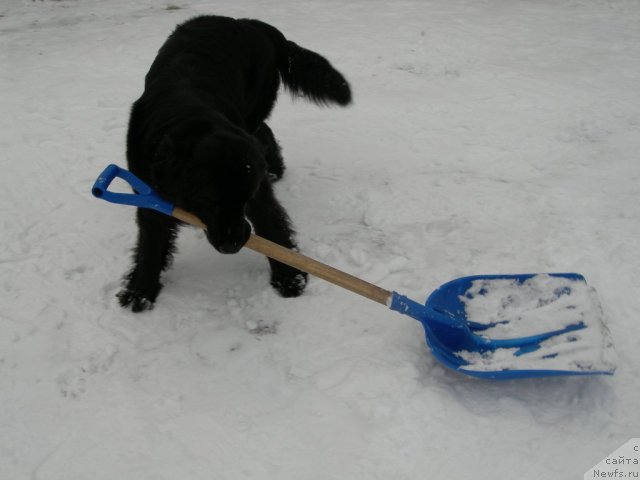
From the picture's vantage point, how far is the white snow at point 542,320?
235cm

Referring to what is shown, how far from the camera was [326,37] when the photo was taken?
21.9 ft

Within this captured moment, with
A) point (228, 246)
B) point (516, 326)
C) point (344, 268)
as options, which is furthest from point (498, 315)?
point (228, 246)

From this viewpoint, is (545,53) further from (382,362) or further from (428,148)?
(382,362)

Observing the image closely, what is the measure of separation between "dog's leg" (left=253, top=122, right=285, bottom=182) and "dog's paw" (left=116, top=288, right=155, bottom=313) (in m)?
1.37

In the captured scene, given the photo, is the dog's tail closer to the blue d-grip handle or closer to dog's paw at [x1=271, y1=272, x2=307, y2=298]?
dog's paw at [x1=271, y1=272, x2=307, y2=298]

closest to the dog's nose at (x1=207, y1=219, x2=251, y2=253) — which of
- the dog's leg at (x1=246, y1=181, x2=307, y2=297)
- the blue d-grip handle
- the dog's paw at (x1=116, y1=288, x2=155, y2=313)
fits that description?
the blue d-grip handle

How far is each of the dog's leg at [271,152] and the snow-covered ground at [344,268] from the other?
94 mm

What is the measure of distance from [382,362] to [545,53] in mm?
5023

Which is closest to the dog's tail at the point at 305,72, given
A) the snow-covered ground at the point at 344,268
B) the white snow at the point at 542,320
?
the snow-covered ground at the point at 344,268

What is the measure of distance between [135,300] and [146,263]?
0.22 meters

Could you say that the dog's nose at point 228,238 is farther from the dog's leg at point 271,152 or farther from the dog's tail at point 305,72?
the dog's tail at point 305,72

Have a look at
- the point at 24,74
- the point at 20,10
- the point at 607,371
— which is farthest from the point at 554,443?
the point at 20,10

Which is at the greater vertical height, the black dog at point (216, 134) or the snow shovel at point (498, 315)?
the black dog at point (216, 134)

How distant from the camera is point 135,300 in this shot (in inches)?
117
